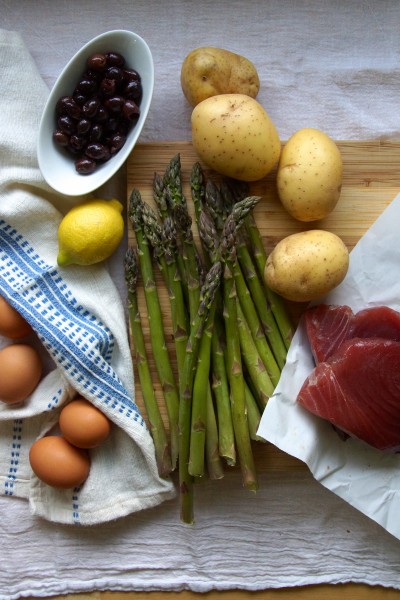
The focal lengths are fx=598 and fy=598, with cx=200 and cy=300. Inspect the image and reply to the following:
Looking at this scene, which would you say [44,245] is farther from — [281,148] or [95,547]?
[95,547]

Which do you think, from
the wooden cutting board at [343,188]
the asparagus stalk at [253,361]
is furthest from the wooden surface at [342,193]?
the asparagus stalk at [253,361]

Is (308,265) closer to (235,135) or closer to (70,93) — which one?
(235,135)

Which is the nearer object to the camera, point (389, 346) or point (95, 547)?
point (389, 346)

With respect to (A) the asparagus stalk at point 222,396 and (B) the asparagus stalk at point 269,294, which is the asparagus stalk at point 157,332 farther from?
(B) the asparagus stalk at point 269,294

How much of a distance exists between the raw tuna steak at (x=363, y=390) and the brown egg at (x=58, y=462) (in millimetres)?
441

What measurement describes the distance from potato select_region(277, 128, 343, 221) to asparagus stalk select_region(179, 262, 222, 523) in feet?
0.59

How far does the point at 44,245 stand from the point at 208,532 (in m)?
0.65

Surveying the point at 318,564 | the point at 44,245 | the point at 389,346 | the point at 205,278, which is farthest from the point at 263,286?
the point at 318,564

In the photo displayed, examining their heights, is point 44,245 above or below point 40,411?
above

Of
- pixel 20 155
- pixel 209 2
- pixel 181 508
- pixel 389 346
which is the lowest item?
pixel 181 508

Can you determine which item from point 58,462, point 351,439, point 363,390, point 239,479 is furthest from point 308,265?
point 58,462

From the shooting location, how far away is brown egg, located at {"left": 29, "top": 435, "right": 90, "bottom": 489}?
1082mm

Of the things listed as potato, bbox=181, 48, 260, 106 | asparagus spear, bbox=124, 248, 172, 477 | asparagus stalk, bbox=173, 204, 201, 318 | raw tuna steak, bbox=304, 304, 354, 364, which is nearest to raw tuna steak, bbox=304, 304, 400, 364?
raw tuna steak, bbox=304, 304, 354, 364

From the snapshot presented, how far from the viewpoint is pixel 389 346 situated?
1062 millimetres
